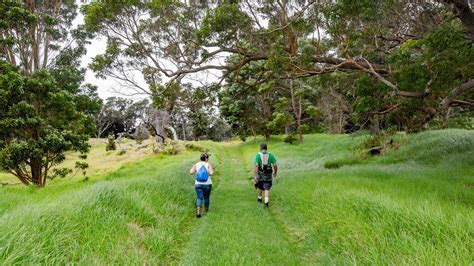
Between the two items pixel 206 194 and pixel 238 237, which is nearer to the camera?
pixel 238 237

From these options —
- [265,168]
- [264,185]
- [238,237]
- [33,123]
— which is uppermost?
[33,123]

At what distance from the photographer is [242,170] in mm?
16125

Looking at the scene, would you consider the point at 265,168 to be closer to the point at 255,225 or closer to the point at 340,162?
the point at 255,225

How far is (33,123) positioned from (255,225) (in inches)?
336

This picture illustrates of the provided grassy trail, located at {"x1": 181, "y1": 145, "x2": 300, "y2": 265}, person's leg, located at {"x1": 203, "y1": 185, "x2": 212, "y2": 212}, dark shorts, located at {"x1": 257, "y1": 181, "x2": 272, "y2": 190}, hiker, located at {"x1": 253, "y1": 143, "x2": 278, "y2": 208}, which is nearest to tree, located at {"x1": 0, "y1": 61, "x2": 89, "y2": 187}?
person's leg, located at {"x1": 203, "y1": 185, "x2": 212, "y2": 212}

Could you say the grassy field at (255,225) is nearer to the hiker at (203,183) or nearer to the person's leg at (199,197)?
the person's leg at (199,197)

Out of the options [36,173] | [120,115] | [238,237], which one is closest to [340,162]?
[238,237]

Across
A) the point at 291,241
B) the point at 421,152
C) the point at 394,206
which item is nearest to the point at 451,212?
the point at 394,206

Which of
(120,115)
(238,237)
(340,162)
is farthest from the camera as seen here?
(120,115)

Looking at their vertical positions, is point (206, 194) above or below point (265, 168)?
below

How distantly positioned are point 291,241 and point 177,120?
58.2m

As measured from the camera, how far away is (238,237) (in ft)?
18.7

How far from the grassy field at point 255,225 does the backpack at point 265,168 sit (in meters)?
0.69

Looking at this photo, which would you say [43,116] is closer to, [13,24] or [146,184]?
[13,24]
